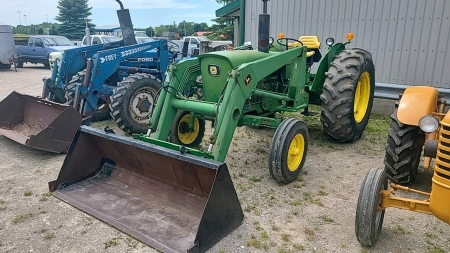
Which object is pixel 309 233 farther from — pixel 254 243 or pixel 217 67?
pixel 217 67

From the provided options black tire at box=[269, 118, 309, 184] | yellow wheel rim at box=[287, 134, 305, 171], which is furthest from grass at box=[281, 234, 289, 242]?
yellow wheel rim at box=[287, 134, 305, 171]

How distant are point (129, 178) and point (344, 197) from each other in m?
2.33

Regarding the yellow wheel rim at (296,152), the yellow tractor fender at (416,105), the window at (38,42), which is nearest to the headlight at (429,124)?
the yellow tractor fender at (416,105)

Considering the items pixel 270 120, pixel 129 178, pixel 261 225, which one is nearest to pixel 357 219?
pixel 261 225

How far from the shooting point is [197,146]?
17.1 feet

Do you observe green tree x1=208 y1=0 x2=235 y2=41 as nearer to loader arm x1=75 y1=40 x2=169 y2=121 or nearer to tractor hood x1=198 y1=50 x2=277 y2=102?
loader arm x1=75 y1=40 x2=169 y2=121

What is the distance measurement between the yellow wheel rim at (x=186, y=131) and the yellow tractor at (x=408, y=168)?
8.14 feet

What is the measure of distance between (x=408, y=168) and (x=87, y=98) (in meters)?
4.79

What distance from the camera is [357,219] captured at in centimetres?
281

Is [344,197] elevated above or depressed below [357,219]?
below

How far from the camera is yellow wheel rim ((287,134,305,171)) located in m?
4.20

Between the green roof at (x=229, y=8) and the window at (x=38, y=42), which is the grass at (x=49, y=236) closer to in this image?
the green roof at (x=229, y=8)

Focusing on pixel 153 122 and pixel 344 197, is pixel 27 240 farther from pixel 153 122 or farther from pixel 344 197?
pixel 344 197

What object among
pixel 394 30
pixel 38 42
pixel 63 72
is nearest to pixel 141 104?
pixel 63 72
